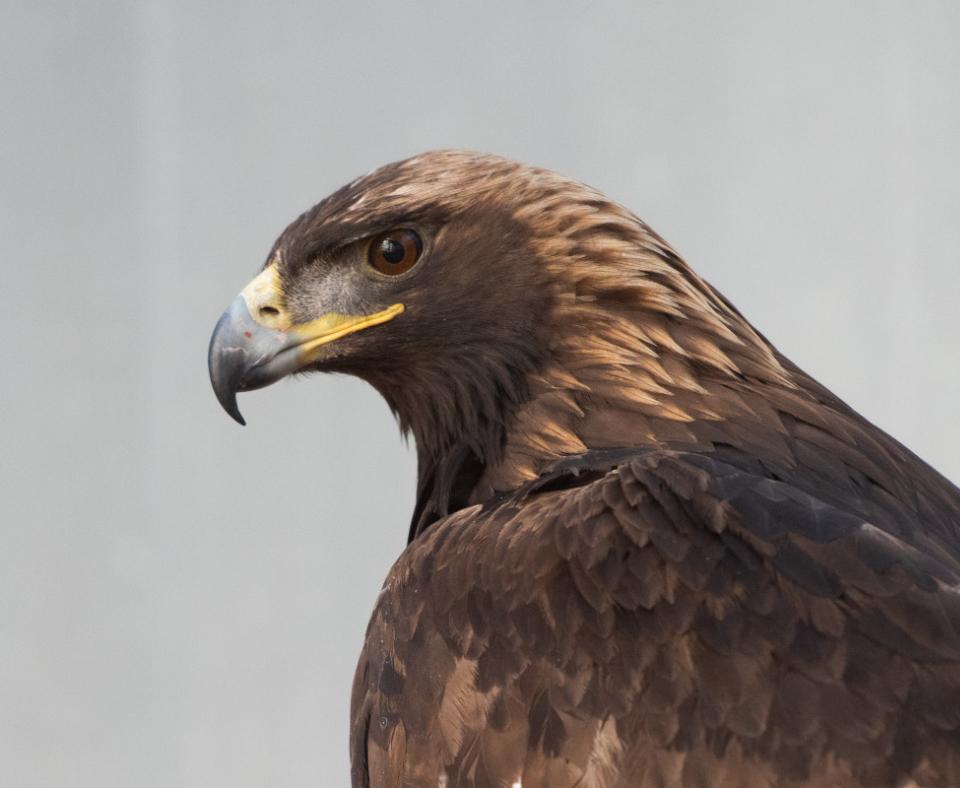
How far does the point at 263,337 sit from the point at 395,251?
0.30 metres

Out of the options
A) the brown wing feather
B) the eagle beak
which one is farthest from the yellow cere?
the brown wing feather

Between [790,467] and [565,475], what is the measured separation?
1.21 ft

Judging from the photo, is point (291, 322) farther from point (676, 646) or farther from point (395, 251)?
point (676, 646)

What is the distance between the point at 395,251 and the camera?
324cm

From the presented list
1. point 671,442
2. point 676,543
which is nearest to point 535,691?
point 676,543

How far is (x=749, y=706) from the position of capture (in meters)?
2.38

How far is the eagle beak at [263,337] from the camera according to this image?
10.4 feet

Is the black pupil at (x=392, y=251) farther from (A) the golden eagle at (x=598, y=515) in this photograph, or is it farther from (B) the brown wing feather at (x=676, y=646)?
(B) the brown wing feather at (x=676, y=646)

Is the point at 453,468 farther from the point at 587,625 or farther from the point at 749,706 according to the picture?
the point at 749,706

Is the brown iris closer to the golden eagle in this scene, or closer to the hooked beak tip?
the golden eagle

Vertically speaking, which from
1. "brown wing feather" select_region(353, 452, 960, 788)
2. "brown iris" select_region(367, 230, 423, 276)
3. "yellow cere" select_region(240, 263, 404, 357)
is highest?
"brown iris" select_region(367, 230, 423, 276)

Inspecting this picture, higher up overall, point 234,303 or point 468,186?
point 468,186

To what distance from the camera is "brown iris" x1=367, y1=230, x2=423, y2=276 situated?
324 cm

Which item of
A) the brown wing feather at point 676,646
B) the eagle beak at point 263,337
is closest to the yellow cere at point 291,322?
the eagle beak at point 263,337
